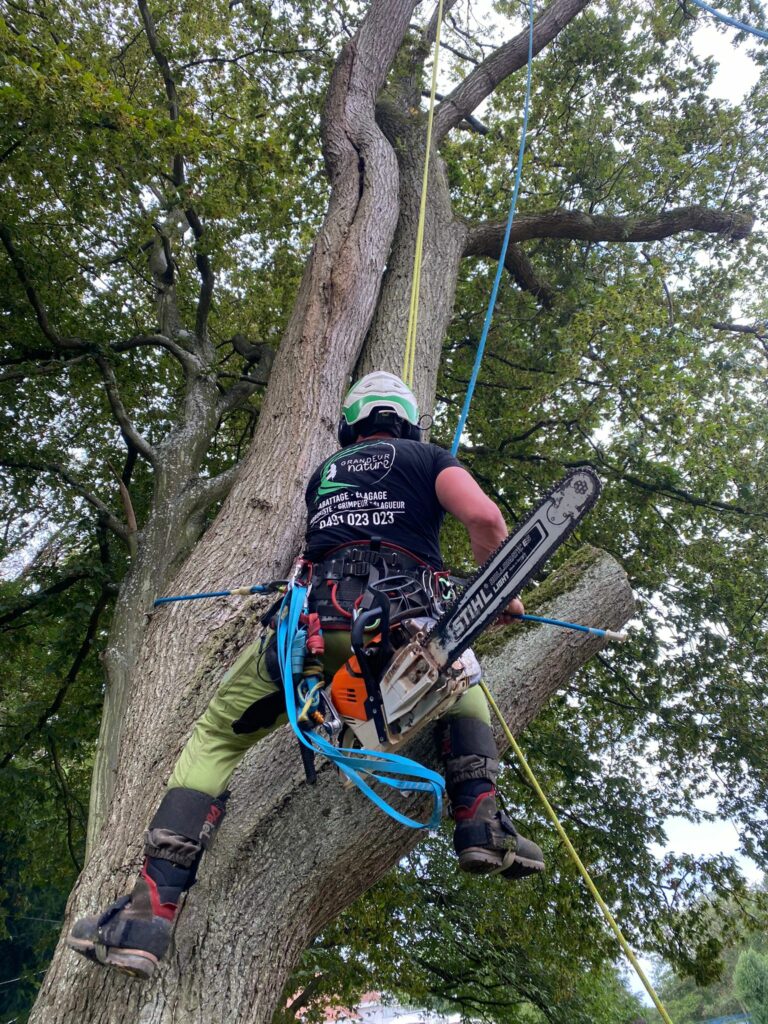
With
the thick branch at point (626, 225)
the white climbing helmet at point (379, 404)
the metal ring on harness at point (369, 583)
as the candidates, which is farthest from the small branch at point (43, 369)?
the metal ring on harness at point (369, 583)

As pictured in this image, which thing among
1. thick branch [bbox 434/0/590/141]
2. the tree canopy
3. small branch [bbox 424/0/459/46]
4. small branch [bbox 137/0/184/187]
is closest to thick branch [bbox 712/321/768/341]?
the tree canopy

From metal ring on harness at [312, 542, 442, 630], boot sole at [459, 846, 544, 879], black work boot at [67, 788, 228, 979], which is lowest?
black work boot at [67, 788, 228, 979]

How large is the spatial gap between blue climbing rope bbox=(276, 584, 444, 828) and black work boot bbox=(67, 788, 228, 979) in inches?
16.8

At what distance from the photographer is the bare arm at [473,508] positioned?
2398 millimetres

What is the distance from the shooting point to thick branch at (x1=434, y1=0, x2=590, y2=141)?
711cm

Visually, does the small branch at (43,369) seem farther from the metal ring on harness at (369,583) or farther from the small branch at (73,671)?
the metal ring on harness at (369,583)

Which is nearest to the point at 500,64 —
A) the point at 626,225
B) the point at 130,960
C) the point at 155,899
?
the point at 626,225

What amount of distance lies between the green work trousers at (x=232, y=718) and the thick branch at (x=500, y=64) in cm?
631

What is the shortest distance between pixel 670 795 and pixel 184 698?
648 centimetres

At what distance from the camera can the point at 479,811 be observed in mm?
2320

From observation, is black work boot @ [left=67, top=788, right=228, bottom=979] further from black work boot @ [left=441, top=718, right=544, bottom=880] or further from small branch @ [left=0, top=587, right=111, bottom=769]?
small branch @ [left=0, top=587, right=111, bottom=769]

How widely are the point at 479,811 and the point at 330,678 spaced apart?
677mm

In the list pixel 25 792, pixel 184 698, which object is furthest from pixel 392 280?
pixel 25 792

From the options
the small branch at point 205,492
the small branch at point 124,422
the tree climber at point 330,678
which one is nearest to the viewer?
the tree climber at point 330,678
